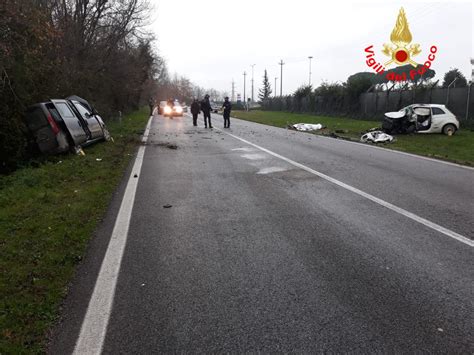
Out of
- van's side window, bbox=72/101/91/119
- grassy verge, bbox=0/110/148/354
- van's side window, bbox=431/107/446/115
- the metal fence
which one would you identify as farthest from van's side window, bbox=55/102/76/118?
the metal fence

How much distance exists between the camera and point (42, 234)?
16.6 ft

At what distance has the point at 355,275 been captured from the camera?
3.90m

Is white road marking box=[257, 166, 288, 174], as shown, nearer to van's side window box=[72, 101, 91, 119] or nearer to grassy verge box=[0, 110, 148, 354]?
grassy verge box=[0, 110, 148, 354]

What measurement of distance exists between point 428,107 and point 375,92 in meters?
12.8

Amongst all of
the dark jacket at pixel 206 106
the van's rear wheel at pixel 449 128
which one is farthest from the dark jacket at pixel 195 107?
the van's rear wheel at pixel 449 128

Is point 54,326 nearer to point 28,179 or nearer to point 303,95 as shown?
point 28,179

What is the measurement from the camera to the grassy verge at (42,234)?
10.3 ft

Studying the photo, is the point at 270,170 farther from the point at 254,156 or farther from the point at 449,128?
the point at 449,128

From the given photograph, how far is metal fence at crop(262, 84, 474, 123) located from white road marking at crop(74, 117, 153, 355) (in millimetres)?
21850

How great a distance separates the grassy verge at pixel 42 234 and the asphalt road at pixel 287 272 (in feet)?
0.57

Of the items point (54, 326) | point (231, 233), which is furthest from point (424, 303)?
point (54, 326)

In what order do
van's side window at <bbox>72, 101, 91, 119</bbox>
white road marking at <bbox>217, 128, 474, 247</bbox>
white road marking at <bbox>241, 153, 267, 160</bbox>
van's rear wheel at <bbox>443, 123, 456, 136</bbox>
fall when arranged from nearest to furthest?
white road marking at <bbox>217, 128, 474, 247</bbox> < white road marking at <bbox>241, 153, 267, 160</bbox> < van's side window at <bbox>72, 101, 91, 119</bbox> < van's rear wheel at <bbox>443, 123, 456, 136</bbox>

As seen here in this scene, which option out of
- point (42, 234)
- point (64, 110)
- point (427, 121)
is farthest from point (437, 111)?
point (42, 234)

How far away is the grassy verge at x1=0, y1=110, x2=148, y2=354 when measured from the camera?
3.15 metres
